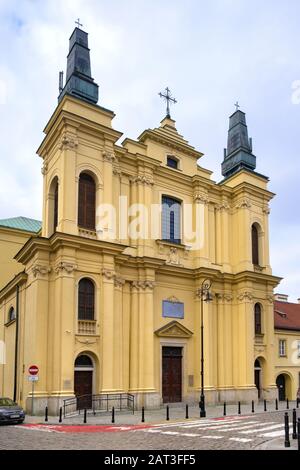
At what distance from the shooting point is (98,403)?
25.8 meters

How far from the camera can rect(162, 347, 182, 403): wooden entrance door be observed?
31.1 m

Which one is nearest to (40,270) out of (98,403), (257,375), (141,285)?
(141,285)

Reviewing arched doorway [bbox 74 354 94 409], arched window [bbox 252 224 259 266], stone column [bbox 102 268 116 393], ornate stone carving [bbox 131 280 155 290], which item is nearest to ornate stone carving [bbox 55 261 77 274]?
stone column [bbox 102 268 116 393]

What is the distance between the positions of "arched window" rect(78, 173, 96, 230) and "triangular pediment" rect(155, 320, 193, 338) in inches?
306

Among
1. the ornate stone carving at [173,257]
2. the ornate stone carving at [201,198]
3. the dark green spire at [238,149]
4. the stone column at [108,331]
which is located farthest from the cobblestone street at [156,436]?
the dark green spire at [238,149]

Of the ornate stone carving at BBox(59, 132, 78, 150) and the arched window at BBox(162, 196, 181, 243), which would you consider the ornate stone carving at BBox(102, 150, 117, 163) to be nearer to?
the ornate stone carving at BBox(59, 132, 78, 150)

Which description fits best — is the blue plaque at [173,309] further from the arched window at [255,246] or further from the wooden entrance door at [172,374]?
the arched window at [255,246]

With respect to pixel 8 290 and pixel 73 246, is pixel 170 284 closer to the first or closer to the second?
pixel 73 246

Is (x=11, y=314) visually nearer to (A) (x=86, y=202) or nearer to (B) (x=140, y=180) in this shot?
(A) (x=86, y=202)

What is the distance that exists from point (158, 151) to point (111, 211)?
22.6 ft

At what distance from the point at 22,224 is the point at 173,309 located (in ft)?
70.2

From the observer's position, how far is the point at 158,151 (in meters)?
33.9
